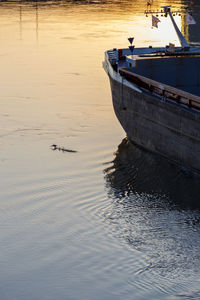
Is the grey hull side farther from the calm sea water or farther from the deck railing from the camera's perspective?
the calm sea water

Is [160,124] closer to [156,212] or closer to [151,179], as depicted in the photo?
[151,179]

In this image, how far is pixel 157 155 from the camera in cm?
3112

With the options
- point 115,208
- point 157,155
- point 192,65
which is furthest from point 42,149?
point 192,65

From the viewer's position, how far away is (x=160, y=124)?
99.1 feet

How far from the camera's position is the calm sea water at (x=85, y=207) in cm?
1908

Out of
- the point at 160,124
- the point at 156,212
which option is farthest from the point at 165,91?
the point at 156,212

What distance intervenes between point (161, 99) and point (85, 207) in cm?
850

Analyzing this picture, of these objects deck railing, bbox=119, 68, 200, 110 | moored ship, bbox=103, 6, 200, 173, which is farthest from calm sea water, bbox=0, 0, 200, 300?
deck railing, bbox=119, 68, 200, 110

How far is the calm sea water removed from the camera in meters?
19.1

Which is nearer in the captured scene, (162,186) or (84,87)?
(162,186)

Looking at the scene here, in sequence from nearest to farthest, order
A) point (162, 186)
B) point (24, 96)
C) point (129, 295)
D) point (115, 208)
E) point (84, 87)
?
point (129, 295), point (115, 208), point (162, 186), point (24, 96), point (84, 87)

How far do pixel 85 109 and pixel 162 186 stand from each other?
14.6 meters

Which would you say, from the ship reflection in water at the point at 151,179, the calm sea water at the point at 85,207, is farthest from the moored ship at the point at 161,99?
the calm sea water at the point at 85,207

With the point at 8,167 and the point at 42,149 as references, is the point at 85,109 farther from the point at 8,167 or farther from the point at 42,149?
the point at 8,167
